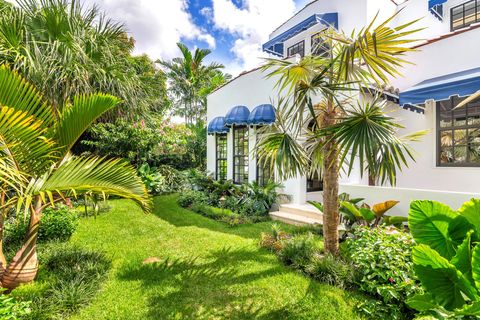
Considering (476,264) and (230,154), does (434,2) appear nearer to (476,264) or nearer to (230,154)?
(230,154)

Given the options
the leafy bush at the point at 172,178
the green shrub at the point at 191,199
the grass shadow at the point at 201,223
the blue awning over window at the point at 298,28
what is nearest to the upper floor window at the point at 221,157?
the leafy bush at the point at 172,178

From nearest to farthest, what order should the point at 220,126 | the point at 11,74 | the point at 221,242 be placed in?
the point at 11,74
the point at 221,242
the point at 220,126

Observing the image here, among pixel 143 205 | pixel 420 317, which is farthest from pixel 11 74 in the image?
pixel 420 317

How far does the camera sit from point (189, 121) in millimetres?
29297

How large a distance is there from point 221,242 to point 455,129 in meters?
9.17

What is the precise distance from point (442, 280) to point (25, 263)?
22.6ft

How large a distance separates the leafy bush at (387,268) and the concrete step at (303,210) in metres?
3.92

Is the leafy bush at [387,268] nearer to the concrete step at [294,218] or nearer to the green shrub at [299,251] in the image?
the green shrub at [299,251]

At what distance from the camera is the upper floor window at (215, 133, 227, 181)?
15123 mm

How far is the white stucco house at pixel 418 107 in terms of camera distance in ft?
25.9

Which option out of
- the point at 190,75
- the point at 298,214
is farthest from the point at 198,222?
the point at 190,75

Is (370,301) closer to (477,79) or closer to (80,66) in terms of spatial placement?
(477,79)

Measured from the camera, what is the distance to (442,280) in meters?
2.59

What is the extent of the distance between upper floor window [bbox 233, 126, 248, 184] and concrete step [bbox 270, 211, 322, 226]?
3586mm
